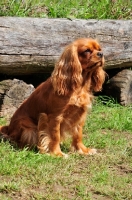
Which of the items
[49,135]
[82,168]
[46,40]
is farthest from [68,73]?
[46,40]

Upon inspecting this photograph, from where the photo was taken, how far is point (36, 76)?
8.27 metres

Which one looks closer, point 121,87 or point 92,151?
point 92,151

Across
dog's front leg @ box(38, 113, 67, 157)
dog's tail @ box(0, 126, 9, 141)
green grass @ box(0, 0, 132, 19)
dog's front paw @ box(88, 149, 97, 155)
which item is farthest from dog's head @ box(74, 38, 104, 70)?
green grass @ box(0, 0, 132, 19)

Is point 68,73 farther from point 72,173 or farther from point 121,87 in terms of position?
point 121,87

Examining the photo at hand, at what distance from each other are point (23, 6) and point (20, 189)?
431 cm

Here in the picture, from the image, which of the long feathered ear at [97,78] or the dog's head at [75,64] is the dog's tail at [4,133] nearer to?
the dog's head at [75,64]

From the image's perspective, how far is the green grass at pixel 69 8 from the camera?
314 inches

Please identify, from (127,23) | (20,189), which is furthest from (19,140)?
(127,23)

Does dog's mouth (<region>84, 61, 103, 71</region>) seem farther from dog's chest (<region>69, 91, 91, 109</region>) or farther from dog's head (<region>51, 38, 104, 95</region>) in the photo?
dog's chest (<region>69, 91, 91, 109</region>)

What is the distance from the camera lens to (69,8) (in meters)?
Answer: 8.61

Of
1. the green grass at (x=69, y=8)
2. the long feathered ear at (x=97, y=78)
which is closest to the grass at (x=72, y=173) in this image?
the long feathered ear at (x=97, y=78)

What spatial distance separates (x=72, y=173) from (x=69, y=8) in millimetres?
4085

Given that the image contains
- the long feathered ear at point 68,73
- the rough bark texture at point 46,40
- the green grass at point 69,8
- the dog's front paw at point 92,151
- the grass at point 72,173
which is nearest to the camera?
the grass at point 72,173

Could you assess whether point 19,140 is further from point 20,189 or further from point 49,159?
point 20,189
